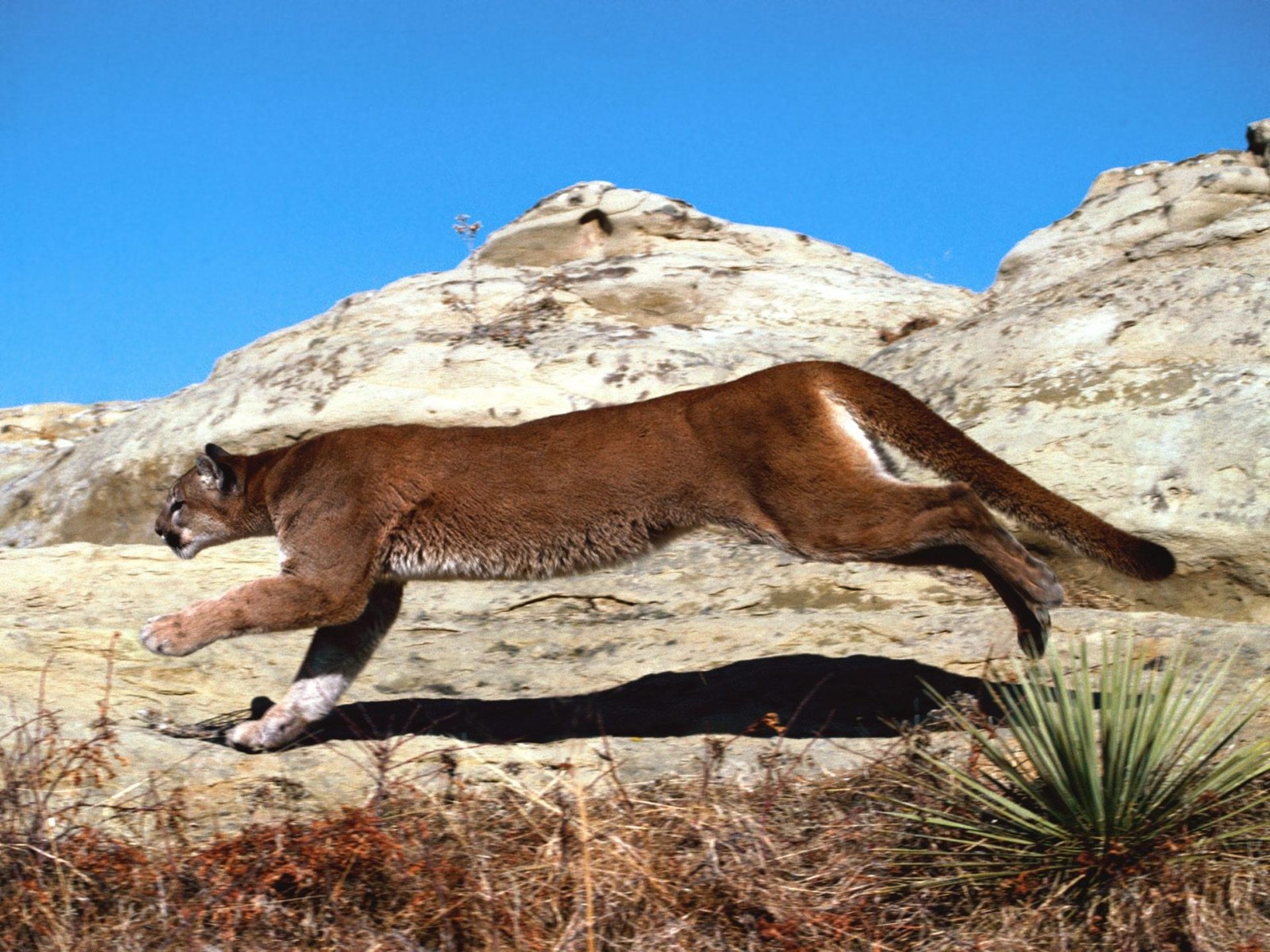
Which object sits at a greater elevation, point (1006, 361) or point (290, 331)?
point (290, 331)

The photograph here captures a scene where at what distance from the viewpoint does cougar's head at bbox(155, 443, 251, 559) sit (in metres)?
7.16

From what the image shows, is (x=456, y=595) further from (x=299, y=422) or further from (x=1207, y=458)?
(x=1207, y=458)

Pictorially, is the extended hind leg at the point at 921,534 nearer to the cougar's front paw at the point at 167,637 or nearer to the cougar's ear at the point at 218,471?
the cougar's front paw at the point at 167,637

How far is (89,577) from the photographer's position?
29.3ft

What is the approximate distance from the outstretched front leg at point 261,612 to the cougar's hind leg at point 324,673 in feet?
0.82

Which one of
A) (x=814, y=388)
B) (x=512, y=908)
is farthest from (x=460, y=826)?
(x=814, y=388)

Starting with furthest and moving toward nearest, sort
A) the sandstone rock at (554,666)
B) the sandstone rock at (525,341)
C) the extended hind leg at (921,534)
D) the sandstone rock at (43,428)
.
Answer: the sandstone rock at (43,428)
the sandstone rock at (525,341)
the extended hind leg at (921,534)
the sandstone rock at (554,666)

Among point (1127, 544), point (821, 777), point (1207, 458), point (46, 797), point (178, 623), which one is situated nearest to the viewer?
point (46, 797)

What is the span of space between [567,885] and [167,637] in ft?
8.61

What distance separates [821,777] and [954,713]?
2.01 feet

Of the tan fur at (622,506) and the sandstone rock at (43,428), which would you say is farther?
the sandstone rock at (43,428)

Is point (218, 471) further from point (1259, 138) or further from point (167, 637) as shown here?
point (1259, 138)

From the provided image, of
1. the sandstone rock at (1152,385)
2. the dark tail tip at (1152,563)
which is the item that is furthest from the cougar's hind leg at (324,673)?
the sandstone rock at (1152,385)

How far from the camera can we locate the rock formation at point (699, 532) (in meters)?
6.41
